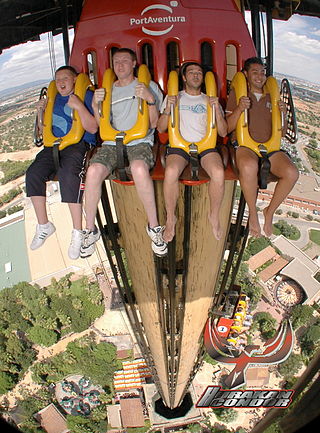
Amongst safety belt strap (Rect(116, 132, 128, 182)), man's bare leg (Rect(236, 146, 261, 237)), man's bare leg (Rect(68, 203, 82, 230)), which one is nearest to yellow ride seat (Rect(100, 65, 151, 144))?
safety belt strap (Rect(116, 132, 128, 182))

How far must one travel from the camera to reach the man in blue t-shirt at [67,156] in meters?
3.48

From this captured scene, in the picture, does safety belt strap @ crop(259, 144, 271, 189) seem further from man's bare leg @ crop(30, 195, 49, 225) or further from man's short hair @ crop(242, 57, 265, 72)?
man's bare leg @ crop(30, 195, 49, 225)

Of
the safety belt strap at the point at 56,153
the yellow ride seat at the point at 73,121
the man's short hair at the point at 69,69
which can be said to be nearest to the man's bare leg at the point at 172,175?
the yellow ride seat at the point at 73,121

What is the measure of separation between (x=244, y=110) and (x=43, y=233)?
256 centimetres

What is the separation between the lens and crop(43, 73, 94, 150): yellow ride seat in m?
3.46

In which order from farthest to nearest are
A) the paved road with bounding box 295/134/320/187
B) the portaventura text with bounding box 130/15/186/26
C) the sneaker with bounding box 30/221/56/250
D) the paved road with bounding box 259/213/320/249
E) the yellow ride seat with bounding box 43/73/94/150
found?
the paved road with bounding box 295/134/320/187 → the paved road with bounding box 259/213/320/249 → the sneaker with bounding box 30/221/56/250 → the portaventura text with bounding box 130/15/186/26 → the yellow ride seat with bounding box 43/73/94/150

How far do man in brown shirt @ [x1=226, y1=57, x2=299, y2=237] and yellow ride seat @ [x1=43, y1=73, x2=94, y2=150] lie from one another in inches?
56.8

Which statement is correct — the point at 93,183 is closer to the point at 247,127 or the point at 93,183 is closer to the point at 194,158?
the point at 194,158

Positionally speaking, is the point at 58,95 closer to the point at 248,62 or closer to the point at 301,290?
the point at 248,62

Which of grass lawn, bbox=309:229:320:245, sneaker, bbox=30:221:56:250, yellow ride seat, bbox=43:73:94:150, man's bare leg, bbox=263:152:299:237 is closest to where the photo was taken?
man's bare leg, bbox=263:152:299:237

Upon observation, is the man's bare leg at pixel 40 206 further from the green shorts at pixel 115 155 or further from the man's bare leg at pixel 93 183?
the green shorts at pixel 115 155

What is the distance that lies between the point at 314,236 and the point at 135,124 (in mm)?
26028

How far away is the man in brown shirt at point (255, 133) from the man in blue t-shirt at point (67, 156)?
1.40m

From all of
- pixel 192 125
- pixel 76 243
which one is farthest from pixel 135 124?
pixel 76 243
